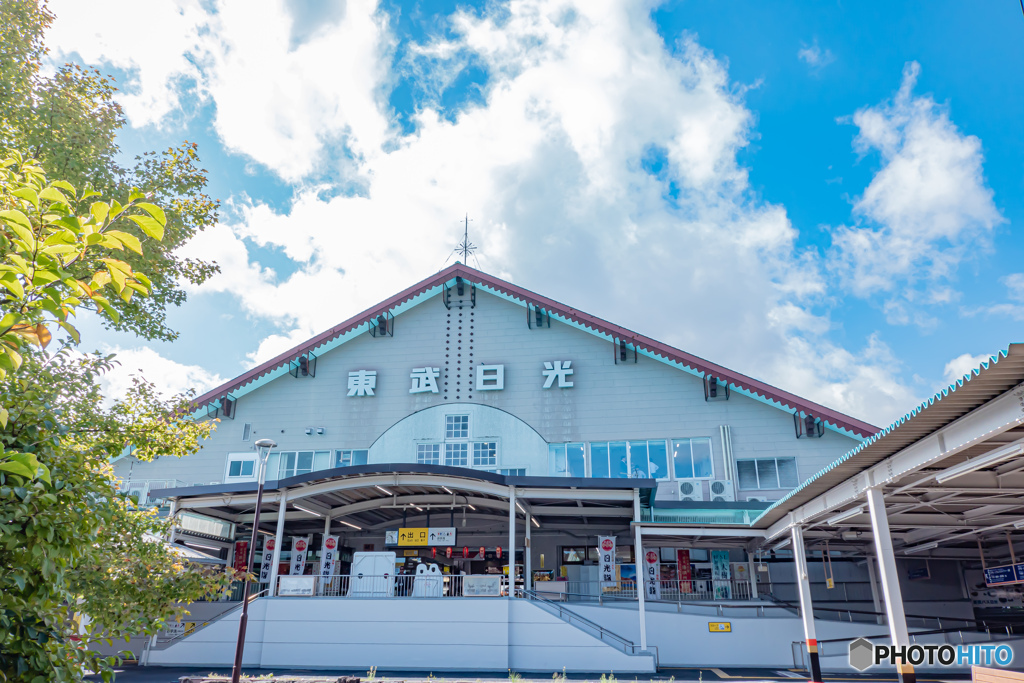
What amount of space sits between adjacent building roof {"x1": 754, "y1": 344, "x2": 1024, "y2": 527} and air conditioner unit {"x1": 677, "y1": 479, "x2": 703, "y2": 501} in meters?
12.5

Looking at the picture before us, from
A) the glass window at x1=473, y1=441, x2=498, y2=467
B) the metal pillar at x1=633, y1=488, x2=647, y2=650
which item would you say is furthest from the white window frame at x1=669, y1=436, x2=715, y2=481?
the glass window at x1=473, y1=441, x2=498, y2=467

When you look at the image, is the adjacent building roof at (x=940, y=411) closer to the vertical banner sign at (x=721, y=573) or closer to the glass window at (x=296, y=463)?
the vertical banner sign at (x=721, y=573)

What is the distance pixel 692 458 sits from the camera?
28.3 meters

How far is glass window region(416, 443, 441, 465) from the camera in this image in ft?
99.1

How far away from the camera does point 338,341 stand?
33094 millimetres

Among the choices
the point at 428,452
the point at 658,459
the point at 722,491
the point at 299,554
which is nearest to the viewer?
the point at 722,491

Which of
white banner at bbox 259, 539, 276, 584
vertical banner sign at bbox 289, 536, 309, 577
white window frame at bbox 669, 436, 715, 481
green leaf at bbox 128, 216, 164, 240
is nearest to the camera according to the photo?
green leaf at bbox 128, 216, 164, 240

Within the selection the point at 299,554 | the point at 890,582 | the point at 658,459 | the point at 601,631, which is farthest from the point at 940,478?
the point at 299,554

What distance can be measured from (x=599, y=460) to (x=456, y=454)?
251 inches

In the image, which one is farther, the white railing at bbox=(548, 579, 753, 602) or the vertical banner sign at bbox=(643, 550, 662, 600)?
the white railing at bbox=(548, 579, 753, 602)

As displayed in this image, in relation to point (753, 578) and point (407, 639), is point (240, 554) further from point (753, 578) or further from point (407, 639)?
point (753, 578)

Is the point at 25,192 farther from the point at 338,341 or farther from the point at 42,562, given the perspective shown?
the point at 338,341

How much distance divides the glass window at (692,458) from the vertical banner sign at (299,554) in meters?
16.3

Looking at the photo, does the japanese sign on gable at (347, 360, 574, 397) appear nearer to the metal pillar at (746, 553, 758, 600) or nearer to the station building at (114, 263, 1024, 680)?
the station building at (114, 263, 1024, 680)
